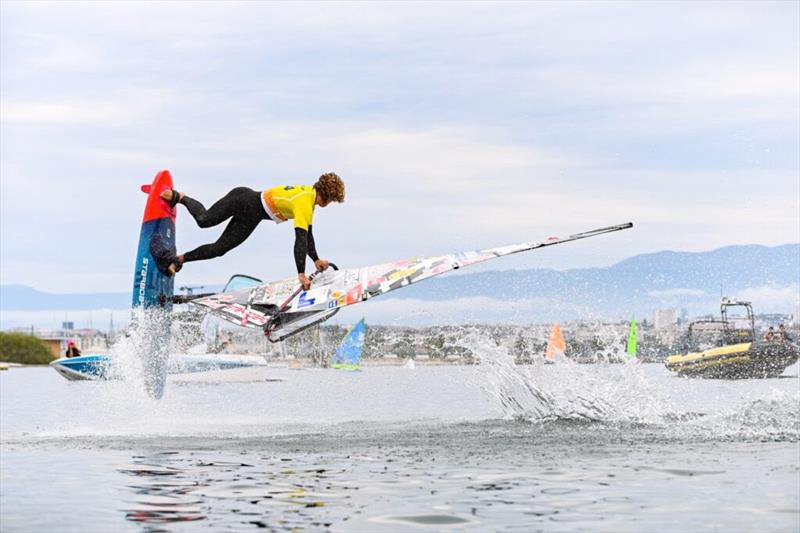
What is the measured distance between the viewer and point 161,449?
14.0 meters

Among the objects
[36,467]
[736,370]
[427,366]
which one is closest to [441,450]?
[36,467]

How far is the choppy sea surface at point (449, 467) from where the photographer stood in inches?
344

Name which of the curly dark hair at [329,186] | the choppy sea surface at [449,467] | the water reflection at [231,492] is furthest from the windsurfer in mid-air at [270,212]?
the water reflection at [231,492]

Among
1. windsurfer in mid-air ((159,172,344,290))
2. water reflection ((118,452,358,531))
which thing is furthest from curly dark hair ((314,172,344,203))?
water reflection ((118,452,358,531))

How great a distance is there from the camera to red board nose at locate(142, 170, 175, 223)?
16422 mm

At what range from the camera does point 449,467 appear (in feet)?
37.6

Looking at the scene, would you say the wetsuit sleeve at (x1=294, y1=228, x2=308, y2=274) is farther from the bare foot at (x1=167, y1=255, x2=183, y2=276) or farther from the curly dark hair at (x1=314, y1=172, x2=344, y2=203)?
the bare foot at (x1=167, y1=255, x2=183, y2=276)

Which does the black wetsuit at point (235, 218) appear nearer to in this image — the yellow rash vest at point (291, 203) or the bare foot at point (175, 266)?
the yellow rash vest at point (291, 203)

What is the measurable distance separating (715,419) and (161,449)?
288 inches

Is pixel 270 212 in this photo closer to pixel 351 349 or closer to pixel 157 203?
pixel 157 203

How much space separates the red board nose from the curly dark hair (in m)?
2.69

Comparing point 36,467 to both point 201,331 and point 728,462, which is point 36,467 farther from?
→ point 728,462

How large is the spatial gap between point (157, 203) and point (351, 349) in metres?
64.7

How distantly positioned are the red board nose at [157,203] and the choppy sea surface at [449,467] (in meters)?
2.48
